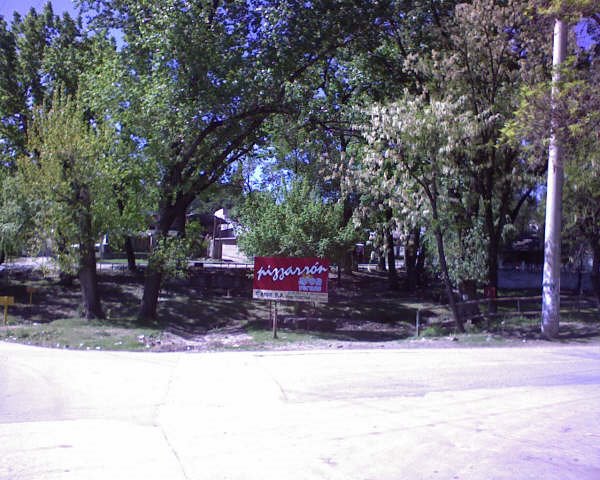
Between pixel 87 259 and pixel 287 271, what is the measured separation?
7.70 m

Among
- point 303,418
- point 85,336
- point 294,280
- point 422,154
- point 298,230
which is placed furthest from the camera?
point 298,230

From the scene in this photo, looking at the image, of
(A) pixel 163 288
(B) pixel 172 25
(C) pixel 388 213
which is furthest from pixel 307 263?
(A) pixel 163 288

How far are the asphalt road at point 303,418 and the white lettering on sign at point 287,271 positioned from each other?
6.30 meters

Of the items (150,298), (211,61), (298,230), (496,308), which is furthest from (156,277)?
(496,308)

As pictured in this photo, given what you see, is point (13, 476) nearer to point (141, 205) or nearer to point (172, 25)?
point (172, 25)

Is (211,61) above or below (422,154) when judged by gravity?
above

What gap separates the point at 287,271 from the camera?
18.6m

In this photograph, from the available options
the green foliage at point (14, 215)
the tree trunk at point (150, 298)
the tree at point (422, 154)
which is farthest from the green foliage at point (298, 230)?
the green foliage at point (14, 215)

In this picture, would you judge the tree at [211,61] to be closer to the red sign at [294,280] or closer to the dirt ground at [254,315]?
the dirt ground at [254,315]

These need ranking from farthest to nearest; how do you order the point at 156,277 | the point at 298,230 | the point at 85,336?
the point at 298,230 → the point at 156,277 → the point at 85,336

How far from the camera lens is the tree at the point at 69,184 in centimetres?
1991

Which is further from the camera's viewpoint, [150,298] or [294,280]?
[150,298]

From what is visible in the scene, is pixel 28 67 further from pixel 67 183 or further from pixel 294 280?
pixel 294 280

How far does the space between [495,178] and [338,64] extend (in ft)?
29.1
